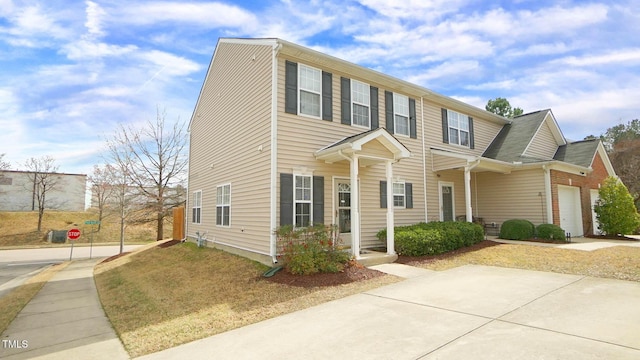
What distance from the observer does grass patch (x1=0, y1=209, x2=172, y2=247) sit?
2809cm

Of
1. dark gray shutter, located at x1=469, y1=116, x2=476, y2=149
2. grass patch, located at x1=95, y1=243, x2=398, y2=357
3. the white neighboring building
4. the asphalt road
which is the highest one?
dark gray shutter, located at x1=469, y1=116, x2=476, y2=149

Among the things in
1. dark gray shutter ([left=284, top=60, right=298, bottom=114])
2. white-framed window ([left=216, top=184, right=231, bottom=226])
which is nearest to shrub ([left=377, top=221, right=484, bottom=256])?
dark gray shutter ([left=284, top=60, right=298, bottom=114])

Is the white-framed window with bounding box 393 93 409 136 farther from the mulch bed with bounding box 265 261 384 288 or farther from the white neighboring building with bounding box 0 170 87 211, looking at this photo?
the white neighboring building with bounding box 0 170 87 211

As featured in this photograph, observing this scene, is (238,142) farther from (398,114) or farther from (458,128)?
(458,128)

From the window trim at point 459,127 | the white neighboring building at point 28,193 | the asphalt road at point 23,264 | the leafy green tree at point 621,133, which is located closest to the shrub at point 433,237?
the window trim at point 459,127

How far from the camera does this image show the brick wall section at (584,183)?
1310cm

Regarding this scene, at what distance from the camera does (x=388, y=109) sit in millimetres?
12109

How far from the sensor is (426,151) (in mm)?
13305

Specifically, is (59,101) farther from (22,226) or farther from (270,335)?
(22,226)

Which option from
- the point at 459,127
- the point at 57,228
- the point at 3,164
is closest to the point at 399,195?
the point at 459,127

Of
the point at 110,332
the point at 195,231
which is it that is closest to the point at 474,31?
the point at 110,332

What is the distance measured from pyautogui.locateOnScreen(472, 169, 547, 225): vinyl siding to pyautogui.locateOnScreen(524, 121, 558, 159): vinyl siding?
1.66 m

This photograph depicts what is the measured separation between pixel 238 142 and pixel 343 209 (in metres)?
4.45

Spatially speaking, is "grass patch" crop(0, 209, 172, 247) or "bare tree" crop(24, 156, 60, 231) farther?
"bare tree" crop(24, 156, 60, 231)
